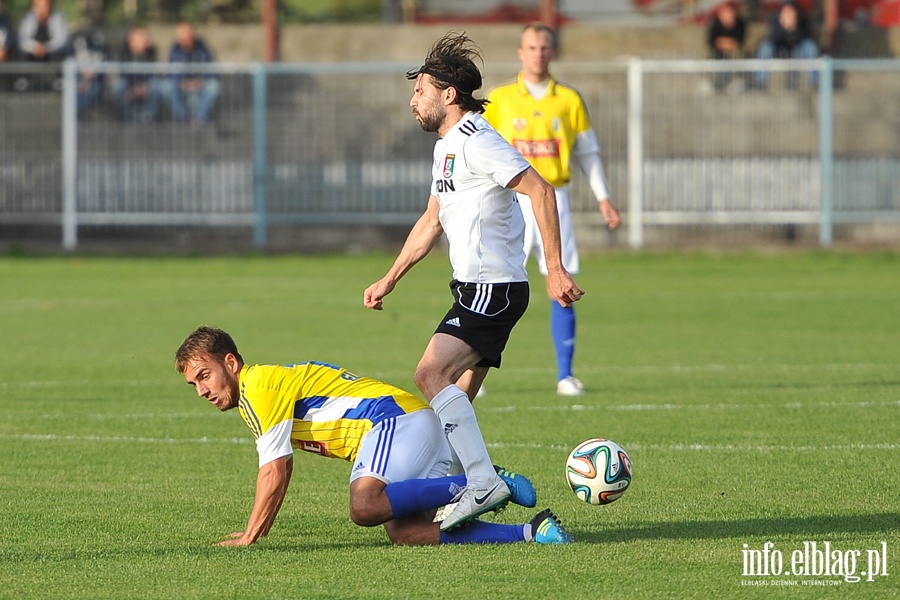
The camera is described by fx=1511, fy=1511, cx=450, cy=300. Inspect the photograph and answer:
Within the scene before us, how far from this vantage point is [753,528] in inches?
251

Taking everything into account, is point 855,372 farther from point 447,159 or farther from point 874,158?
point 874,158

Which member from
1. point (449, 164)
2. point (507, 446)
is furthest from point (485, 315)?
point (507, 446)

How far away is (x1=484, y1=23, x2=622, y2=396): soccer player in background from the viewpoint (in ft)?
35.1

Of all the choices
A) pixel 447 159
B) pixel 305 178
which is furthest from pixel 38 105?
pixel 447 159

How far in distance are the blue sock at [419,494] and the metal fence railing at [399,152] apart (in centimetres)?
1827

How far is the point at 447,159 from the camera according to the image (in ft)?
21.7

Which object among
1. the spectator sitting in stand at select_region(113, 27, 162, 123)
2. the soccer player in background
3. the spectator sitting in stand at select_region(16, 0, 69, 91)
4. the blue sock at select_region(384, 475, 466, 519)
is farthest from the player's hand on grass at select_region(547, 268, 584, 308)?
the spectator sitting in stand at select_region(16, 0, 69, 91)

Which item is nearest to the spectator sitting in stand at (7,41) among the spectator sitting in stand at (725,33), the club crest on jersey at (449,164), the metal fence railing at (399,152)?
the metal fence railing at (399,152)

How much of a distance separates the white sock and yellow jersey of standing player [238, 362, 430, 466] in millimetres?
88

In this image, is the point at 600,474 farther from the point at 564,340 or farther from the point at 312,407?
the point at 564,340

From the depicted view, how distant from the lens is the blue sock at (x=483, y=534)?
6.15m

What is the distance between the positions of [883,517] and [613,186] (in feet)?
59.6

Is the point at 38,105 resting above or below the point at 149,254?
above

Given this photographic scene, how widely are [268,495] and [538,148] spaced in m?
5.46
